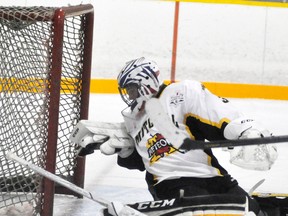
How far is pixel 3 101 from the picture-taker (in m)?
3.51

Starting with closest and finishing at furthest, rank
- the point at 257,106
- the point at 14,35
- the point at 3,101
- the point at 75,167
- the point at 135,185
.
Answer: the point at 14,35
the point at 3,101
the point at 75,167
the point at 135,185
the point at 257,106

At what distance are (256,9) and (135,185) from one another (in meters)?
3.27

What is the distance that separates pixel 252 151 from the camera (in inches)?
103

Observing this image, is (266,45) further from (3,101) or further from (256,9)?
(3,101)

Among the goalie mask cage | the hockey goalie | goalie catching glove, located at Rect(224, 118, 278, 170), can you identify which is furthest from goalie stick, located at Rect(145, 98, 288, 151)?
the goalie mask cage

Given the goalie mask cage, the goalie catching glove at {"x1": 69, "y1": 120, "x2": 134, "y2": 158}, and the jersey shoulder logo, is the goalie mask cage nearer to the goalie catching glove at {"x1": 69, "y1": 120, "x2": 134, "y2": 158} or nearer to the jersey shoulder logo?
the goalie catching glove at {"x1": 69, "y1": 120, "x2": 134, "y2": 158}

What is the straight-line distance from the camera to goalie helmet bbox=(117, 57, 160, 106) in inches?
114

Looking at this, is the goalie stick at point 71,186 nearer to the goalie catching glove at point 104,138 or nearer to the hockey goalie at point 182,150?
the hockey goalie at point 182,150

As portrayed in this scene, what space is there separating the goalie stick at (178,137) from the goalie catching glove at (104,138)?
267 mm

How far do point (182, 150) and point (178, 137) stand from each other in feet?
0.84

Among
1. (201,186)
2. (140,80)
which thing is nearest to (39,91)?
(140,80)

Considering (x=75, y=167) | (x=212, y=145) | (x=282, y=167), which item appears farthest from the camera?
(x=282, y=167)

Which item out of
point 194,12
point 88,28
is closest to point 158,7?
point 194,12

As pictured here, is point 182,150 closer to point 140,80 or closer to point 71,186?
point 140,80
